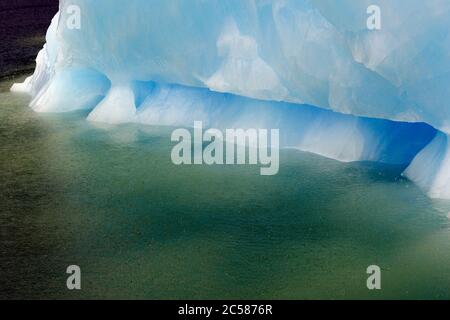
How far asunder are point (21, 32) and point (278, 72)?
5.68 m

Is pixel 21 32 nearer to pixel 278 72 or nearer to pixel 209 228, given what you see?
pixel 278 72

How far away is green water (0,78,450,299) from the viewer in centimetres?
304

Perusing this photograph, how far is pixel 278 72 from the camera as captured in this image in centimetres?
438

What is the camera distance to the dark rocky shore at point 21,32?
7.55 m

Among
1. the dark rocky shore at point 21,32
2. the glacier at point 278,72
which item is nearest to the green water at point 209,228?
the glacier at point 278,72

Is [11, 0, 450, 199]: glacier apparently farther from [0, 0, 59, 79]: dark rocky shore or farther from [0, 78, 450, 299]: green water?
[0, 0, 59, 79]: dark rocky shore

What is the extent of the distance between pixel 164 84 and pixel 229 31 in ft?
2.80

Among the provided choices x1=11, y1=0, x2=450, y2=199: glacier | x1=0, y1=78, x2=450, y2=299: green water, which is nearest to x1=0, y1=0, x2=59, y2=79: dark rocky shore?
x1=11, y1=0, x2=450, y2=199: glacier

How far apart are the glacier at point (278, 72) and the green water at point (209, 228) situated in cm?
22

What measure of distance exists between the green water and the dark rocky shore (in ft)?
9.69

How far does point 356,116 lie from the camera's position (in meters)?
4.39

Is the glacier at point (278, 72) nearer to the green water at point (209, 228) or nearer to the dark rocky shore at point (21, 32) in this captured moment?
the green water at point (209, 228)

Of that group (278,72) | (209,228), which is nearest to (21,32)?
(278,72)

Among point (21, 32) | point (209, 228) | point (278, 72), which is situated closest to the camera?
point (209, 228)
